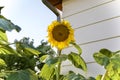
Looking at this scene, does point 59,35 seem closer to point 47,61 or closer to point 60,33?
point 60,33

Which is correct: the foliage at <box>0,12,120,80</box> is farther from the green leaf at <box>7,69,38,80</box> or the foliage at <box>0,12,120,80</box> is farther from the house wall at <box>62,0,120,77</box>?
the house wall at <box>62,0,120,77</box>

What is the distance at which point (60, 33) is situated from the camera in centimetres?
157

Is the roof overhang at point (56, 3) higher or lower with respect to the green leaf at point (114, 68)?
higher

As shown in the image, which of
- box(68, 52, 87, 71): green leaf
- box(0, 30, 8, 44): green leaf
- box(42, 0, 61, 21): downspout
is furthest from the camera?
box(42, 0, 61, 21): downspout

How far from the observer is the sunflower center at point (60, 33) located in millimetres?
1591

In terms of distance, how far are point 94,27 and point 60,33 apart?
0.72m

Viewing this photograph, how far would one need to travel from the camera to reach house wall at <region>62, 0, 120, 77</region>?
81.6 inches

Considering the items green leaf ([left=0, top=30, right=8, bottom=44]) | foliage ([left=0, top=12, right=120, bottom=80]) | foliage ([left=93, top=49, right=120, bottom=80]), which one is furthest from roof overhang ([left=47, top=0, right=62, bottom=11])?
foliage ([left=93, top=49, right=120, bottom=80])

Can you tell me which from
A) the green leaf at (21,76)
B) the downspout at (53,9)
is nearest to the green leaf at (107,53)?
the green leaf at (21,76)

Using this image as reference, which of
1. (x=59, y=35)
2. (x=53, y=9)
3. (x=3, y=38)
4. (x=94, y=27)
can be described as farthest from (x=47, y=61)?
(x=53, y=9)

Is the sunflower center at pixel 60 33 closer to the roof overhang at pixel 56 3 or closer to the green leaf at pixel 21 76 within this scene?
the green leaf at pixel 21 76

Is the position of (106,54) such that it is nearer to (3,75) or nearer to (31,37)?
(3,75)

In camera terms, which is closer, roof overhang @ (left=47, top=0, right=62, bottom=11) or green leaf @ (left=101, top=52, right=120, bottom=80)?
green leaf @ (left=101, top=52, right=120, bottom=80)

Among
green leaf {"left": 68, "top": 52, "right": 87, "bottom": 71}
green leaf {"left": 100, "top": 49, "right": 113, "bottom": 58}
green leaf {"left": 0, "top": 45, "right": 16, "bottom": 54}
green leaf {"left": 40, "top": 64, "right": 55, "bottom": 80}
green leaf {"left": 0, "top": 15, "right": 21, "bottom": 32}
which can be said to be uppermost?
green leaf {"left": 0, "top": 15, "right": 21, "bottom": 32}
